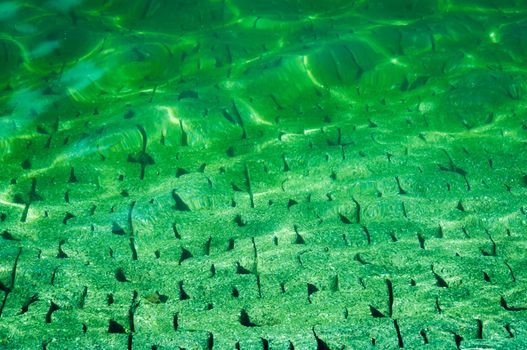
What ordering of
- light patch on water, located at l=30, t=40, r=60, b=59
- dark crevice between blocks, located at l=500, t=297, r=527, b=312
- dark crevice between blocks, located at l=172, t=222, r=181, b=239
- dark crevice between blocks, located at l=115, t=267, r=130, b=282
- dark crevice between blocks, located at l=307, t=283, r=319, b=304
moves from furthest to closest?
light patch on water, located at l=30, t=40, r=60, b=59
dark crevice between blocks, located at l=172, t=222, r=181, b=239
dark crevice between blocks, located at l=115, t=267, r=130, b=282
dark crevice between blocks, located at l=307, t=283, r=319, b=304
dark crevice between blocks, located at l=500, t=297, r=527, b=312

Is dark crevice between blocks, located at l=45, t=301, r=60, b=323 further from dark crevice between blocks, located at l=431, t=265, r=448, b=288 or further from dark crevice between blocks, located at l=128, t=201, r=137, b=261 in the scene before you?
dark crevice between blocks, located at l=431, t=265, r=448, b=288

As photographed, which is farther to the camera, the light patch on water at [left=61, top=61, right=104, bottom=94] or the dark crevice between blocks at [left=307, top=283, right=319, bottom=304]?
the light patch on water at [left=61, top=61, right=104, bottom=94]

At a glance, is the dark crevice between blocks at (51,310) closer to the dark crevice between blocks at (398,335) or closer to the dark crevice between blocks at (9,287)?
the dark crevice between blocks at (9,287)

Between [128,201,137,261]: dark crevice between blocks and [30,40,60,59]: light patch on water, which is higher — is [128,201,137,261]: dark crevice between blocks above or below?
below

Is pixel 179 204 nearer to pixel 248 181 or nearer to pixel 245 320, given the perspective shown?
pixel 248 181

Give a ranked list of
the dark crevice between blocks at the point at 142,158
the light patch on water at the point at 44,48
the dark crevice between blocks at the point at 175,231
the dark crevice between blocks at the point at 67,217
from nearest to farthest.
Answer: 1. the dark crevice between blocks at the point at 175,231
2. the dark crevice between blocks at the point at 67,217
3. the dark crevice between blocks at the point at 142,158
4. the light patch on water at the point at 44,48

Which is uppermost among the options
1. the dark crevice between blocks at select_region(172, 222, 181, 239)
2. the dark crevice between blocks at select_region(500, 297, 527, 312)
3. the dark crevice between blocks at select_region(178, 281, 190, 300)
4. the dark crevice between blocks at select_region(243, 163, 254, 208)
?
the dark crevice between blocks at select_region(243, 163, 254, 208)

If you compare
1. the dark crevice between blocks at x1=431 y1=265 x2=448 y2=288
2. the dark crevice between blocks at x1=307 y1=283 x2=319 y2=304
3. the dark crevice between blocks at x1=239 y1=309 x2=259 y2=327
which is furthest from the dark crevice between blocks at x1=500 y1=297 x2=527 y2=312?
the dark crevice between blocks at x1=239 y1=309 x2=259 y2=327

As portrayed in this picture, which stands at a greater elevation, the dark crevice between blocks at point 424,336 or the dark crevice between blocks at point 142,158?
the dark crevice between blocks at point 142,158

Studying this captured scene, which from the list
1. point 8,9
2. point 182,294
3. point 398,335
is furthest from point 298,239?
point 8,9

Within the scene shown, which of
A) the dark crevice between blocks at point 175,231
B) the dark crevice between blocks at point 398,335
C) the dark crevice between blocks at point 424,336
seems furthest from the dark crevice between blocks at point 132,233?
the dark crevice between blocks at point 424,336
